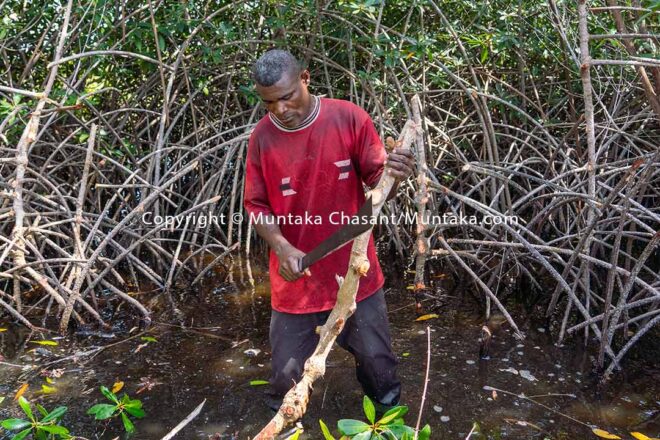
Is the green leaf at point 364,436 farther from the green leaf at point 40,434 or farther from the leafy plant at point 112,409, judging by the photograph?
the green leaf at point 40,434

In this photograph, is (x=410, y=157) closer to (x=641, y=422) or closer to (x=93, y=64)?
(x=641, y=422)

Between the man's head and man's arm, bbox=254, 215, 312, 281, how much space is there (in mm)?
329

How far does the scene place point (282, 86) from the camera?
1.71 meters

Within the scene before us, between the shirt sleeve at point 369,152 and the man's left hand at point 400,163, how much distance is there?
0.31 m

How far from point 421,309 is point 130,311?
161 cm

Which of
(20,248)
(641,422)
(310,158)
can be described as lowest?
(641,422)

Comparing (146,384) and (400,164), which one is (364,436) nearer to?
(400,164)

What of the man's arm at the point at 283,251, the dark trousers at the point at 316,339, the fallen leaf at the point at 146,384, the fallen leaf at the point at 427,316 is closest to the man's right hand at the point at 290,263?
the man's arm at the point at 283,251

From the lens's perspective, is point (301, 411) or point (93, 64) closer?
point (301, 411)

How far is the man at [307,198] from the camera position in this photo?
1.77m

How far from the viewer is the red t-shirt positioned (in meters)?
1.82

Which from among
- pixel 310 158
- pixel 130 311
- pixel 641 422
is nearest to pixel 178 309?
pixel 130 311

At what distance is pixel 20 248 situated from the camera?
8.79 feet

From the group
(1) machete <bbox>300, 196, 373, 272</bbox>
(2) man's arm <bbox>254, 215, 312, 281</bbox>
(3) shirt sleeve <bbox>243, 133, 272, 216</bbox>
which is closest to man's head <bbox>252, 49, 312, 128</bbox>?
(3) shirt sleeve <bbox>243, 133, 272, 216</bbox>
